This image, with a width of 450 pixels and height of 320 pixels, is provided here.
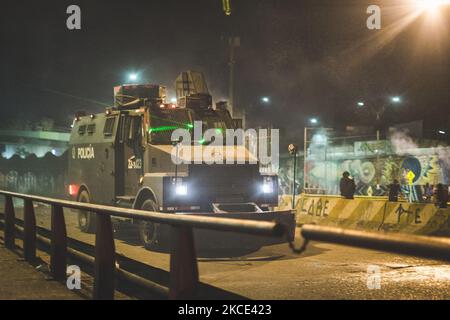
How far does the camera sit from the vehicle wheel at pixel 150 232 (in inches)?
→ 403

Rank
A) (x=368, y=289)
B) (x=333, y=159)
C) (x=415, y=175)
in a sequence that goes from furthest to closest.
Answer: (x=333, y=159), (x=415, y=175), (x=368, y=289)

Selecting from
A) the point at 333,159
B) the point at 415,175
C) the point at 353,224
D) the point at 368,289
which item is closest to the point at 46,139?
the point at 333,159

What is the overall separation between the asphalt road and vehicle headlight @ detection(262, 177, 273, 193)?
1.16 meters

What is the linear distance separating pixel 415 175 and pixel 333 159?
547 cm

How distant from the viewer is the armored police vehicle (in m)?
10.5

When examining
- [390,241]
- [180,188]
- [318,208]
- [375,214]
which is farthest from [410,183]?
[390,241]

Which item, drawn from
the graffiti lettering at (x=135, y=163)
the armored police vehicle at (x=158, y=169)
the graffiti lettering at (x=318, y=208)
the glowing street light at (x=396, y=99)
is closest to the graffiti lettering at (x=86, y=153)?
the armored police vehicle at (x=158, y=169)

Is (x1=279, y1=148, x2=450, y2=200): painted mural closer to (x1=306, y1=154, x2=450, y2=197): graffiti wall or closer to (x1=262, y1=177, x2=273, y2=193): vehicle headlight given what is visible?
(x1=306, y1=154, x2=450, y2=197): graffiti wall

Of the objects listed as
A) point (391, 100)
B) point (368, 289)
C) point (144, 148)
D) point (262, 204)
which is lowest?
point (368, 289)

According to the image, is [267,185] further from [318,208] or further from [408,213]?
[318,208]

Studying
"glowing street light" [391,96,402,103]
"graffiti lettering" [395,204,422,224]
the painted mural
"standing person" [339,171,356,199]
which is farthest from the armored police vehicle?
"glowing street light" [391,96,402,103]

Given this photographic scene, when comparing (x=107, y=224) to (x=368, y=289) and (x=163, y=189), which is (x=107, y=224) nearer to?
(x=368, y=289)

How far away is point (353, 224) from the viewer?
14430mm

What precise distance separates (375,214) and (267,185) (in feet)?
13.4
